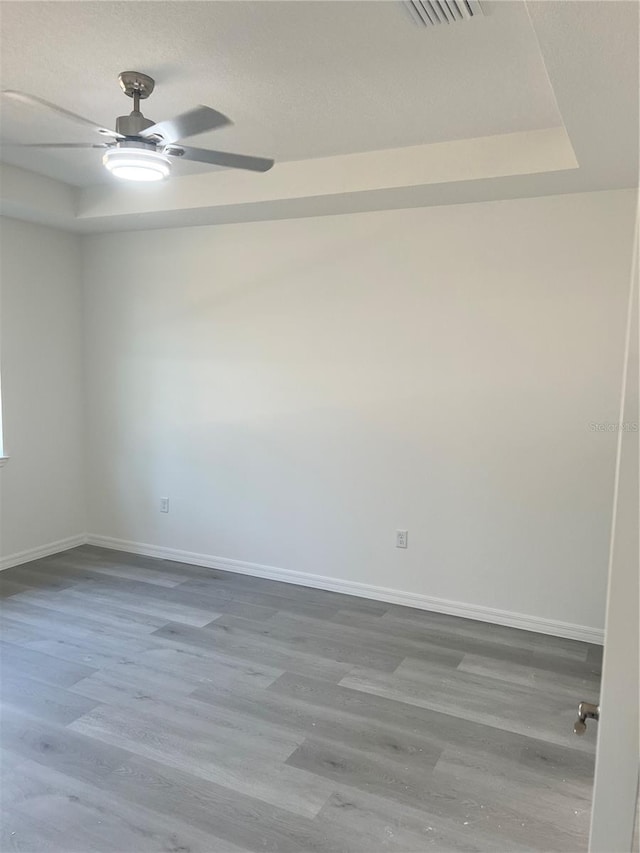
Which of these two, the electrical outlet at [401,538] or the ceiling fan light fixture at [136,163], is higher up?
the ceiling fan light fixture at [136,163]

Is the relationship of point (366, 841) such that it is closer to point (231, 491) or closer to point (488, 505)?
point (488, 505)

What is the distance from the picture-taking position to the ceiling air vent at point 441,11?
5.99 feet

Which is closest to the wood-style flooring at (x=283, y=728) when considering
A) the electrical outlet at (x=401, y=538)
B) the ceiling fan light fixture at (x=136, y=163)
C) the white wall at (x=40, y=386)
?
the electrical outlet at (x=401, y=538)

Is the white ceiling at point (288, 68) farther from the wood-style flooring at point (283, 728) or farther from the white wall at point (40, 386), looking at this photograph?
the wood-style flooring at point (283, 728)

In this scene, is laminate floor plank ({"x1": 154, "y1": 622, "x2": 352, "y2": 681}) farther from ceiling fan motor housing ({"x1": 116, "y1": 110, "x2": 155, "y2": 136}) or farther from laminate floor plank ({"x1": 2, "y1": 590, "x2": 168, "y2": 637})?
ceiling fan motor housing ({"x1": 116, "y1": 110, "x2": 155, "y2": 136})

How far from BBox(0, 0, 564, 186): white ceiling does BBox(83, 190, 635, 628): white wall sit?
751 mm

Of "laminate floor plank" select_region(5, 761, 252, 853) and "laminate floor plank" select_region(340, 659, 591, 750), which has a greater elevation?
"laminate floor plank" select_region(340, 659, 591, 750)

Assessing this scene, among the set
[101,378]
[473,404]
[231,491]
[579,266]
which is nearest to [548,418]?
[473,404]

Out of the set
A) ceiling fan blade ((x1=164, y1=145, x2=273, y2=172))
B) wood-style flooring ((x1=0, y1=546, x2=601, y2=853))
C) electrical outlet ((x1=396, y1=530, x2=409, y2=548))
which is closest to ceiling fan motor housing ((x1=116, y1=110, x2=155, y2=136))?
ceiling fan blade ((x1=164, y1=145, x2=273, y2=172))

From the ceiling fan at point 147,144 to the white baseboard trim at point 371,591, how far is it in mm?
2558

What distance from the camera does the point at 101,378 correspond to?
4.70m

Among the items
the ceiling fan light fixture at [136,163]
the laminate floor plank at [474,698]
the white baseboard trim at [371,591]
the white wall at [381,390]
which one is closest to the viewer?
the ceiling fan light fixture at [136,163]

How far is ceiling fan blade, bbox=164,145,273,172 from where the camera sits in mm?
2293

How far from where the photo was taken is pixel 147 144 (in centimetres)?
226
